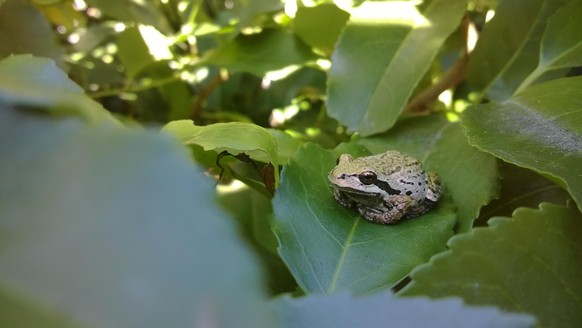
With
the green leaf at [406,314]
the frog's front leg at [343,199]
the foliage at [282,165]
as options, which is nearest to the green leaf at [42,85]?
the foliage at [282,165]

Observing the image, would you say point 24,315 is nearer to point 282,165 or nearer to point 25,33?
point 282,165

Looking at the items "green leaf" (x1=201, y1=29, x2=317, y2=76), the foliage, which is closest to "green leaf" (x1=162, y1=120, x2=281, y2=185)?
the foliage

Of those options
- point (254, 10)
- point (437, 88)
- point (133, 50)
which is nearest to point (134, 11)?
point (133, 50)

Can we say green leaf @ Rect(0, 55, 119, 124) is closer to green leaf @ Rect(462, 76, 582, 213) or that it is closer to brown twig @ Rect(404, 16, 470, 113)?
green leaf @ Rect(462, 76, 582, 213)

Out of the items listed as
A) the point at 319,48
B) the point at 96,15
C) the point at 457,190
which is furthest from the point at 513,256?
the point at 96,15

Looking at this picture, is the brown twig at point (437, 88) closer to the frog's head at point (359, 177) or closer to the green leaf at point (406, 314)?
the frog's head at point (359, 177)
